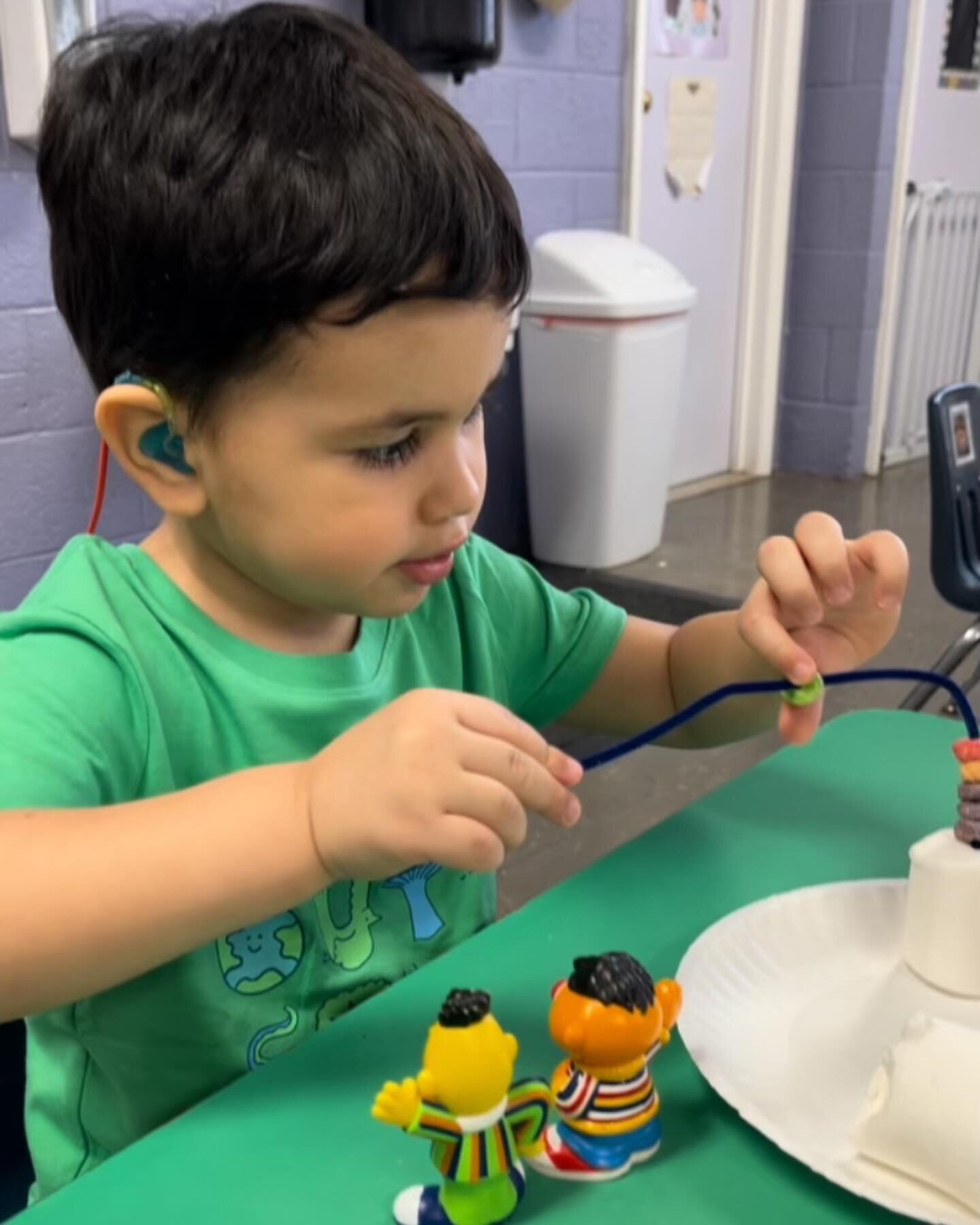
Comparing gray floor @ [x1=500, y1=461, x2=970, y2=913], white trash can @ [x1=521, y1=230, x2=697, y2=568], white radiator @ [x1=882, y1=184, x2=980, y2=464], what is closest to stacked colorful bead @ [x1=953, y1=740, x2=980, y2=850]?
gray floor @ [x1=500, y1=461, x2=970, y2=913]

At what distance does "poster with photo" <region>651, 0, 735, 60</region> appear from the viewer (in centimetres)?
290

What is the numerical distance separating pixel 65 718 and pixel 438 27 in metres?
1.83

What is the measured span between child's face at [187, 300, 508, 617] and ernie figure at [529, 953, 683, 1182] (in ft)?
0.78

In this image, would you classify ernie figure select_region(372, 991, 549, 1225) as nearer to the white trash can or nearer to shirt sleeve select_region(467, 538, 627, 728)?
shirt sleeve select_region(467, 538, 627, 728)

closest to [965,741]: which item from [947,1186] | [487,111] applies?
[947,1186]

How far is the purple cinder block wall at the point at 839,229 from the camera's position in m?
3.29

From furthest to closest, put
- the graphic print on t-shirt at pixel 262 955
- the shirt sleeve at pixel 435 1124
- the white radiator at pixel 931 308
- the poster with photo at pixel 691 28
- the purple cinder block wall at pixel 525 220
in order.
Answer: the white radiator at pixel 931 308 → the poster with photo at pixel 691 28 → the purple cinder block wall at pixel 525 220 → the graphic print on t-shirt at pixel 262 955 → the shirt sleeve at pixel 435 1124

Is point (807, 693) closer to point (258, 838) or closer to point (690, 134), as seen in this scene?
point (258, 838)

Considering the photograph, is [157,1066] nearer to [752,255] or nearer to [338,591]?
[338,591]

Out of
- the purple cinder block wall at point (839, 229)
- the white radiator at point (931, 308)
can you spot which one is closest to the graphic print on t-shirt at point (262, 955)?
the purple cinder block wall at point (839, 229)

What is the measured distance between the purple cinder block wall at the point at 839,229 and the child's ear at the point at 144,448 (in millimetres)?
3121

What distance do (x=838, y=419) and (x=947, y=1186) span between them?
329 centimetres

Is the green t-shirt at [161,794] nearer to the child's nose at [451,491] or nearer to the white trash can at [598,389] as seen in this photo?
the child's nose at [451,491]

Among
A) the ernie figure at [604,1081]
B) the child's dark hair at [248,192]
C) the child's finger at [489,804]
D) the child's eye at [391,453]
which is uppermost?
the child's dark hair at [248,192]
